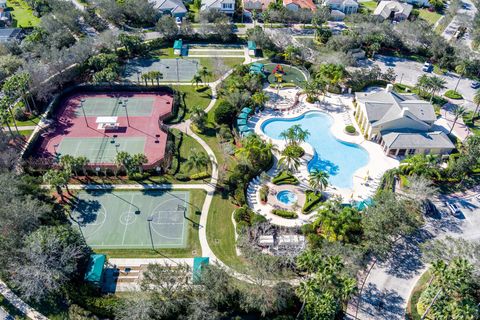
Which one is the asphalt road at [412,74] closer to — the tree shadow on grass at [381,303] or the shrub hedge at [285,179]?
the shrub hedge at [285,179]

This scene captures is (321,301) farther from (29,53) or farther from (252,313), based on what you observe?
(29,53)

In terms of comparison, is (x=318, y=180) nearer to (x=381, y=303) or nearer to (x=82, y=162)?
(x=381, y=303)

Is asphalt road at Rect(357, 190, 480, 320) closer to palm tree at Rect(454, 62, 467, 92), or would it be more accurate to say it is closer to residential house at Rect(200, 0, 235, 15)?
palm tree at Rect(454, 62, 467, 92)

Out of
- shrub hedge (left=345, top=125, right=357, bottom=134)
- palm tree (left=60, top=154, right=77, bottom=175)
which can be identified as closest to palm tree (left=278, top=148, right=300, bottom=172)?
shrub hedge (left=345, top=125, right=357, bottom=134)

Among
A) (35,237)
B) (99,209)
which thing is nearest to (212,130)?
(99,209)

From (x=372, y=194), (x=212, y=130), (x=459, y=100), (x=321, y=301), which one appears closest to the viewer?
(x=321, y=301)
